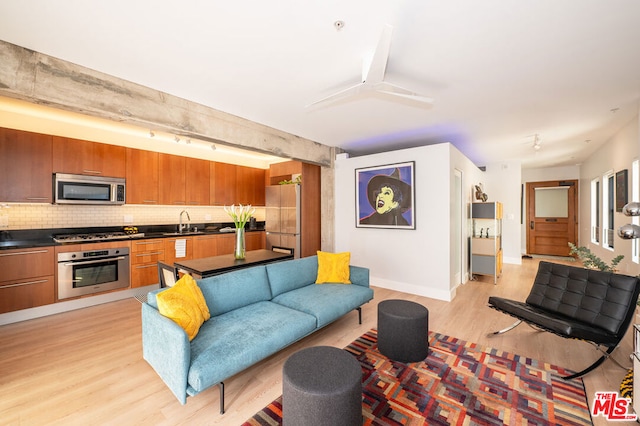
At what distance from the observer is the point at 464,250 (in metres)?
5.13

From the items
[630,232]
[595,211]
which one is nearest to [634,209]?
[630,232]

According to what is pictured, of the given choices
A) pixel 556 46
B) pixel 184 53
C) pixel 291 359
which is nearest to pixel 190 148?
pixel 184 53

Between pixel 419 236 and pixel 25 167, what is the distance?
19.0 feet

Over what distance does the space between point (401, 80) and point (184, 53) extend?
204cm

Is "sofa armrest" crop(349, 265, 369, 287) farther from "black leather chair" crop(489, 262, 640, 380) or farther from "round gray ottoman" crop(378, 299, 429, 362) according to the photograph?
"black leather chair" crop(489, 262, 640, 380)

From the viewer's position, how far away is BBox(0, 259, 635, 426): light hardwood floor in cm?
183

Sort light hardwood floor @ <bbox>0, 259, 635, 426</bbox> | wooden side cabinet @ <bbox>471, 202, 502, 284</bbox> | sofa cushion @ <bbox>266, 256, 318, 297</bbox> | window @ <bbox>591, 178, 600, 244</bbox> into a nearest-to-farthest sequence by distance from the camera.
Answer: light hardwood floor @ <bbox>0, 259, 635, 426</bbox>, sofa cushion @ <bbox>266, 256, 318, 297</bbox>, wooden side cabinet @ <bbox>471, 202, 502, 284</bbox>, window @ <bbox>591, 178, 600, 244</bbox>

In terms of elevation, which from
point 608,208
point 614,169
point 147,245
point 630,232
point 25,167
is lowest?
point 147,245

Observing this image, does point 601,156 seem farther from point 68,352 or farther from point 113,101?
point 68,352

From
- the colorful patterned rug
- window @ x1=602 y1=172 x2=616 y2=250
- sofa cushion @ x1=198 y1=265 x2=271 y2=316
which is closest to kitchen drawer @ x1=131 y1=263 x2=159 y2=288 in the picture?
sofa cushion @ x1=198 y1=265 x2=271 y2=316

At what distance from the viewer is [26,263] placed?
329 cm

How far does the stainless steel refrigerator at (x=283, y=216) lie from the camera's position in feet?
17.6

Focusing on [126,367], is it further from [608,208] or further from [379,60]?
[608,208]

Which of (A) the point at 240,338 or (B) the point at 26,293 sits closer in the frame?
(A) the point at 240,338
